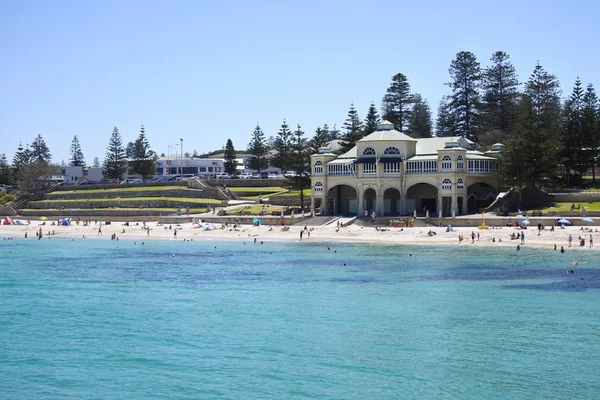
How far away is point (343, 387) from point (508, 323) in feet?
32.1

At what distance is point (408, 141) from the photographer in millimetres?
68438

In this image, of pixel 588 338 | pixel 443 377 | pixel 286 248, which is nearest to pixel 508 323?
pixel 588 338

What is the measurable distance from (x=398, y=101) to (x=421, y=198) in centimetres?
2785

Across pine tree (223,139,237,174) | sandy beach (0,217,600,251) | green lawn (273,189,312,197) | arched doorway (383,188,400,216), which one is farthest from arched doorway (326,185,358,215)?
pine tree (223,139,237,174)

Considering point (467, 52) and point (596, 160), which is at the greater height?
point (467, 52)

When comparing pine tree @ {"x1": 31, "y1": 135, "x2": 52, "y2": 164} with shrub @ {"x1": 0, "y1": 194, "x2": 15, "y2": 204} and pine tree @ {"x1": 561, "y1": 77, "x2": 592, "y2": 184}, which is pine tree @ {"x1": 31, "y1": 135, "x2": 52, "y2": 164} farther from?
pine tree @ {"x1": 561, "y1": 77, "x2": 592, "y2": 184}

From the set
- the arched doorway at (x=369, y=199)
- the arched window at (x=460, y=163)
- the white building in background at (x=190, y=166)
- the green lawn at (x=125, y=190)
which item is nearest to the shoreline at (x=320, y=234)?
the arched doorway at (x=369, y=199)

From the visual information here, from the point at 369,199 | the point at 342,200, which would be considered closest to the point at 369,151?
the point at 369,199

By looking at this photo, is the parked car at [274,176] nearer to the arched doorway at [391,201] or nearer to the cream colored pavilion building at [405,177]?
the cream colored pavilion building at [405,177]

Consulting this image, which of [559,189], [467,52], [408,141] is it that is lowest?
[559,189]

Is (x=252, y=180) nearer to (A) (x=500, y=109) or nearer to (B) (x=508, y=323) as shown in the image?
(A) (x=500, y=109)

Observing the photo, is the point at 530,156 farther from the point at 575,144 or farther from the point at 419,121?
the point at 419,121

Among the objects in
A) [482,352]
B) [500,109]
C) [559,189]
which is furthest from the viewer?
[500,109]

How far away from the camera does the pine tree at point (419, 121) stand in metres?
96.9
